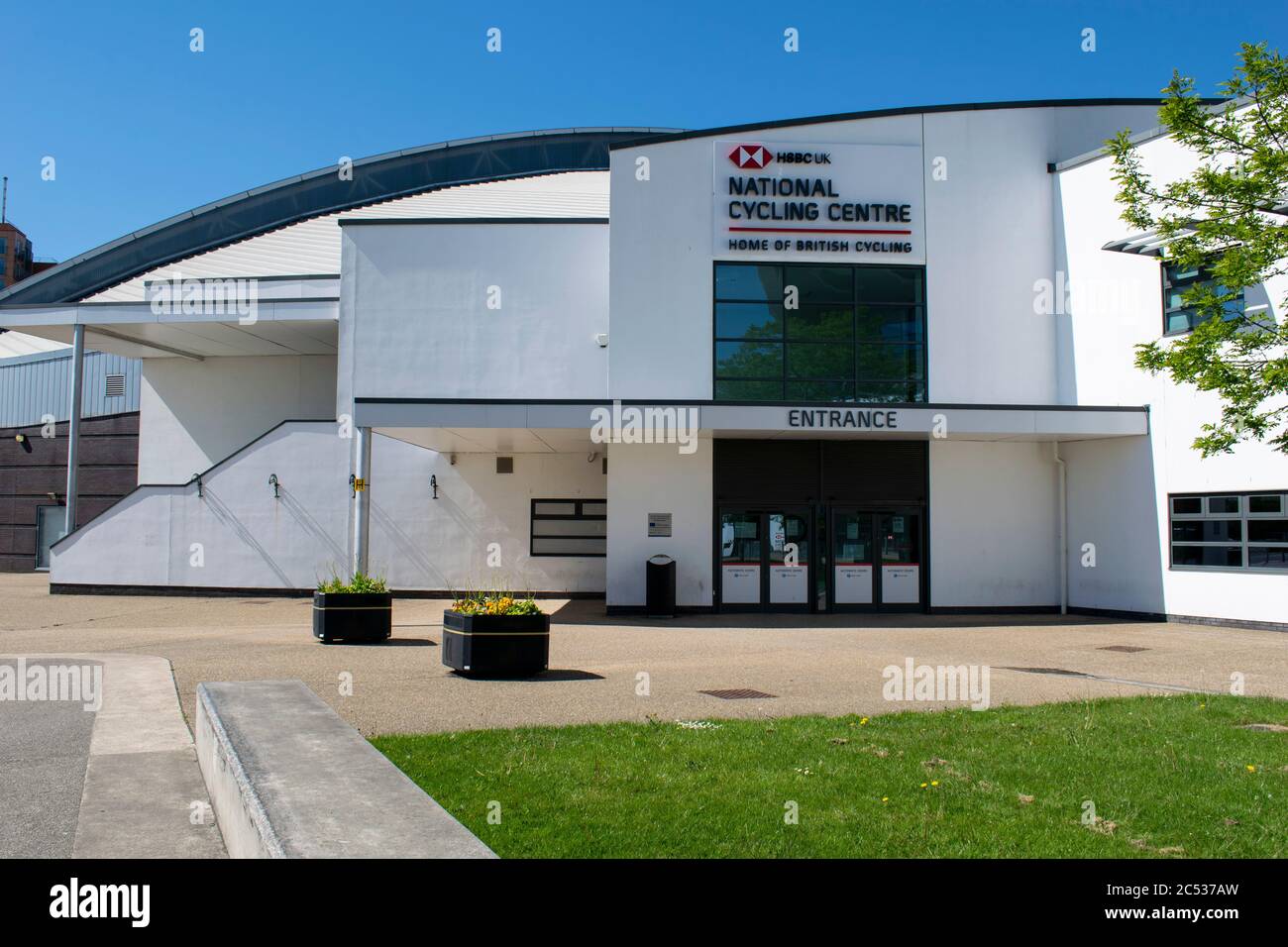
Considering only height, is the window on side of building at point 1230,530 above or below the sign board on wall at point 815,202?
below

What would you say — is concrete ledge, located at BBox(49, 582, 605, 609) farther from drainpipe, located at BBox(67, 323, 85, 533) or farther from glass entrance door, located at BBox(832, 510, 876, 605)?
glass entrance door, located at BBox(832, 510, 876, 605)

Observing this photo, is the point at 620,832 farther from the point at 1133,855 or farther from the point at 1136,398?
the point at 1136,398

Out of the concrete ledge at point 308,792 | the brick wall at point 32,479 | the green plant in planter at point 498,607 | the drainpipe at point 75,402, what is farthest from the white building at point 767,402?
the concrete ledge at point 308,792

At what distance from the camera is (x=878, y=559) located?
21938 mm

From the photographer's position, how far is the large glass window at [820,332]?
21812mm

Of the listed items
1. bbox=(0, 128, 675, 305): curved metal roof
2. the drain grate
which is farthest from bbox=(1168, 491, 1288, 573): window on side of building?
bbox=(0, 128, 675, 305): curved metal roof

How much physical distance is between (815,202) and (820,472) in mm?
5449

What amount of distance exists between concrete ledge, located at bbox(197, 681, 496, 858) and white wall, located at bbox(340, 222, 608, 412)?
683 inches

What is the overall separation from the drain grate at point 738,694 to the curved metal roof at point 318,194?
2747 centimetres

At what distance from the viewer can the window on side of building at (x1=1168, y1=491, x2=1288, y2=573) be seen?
17.9 meters

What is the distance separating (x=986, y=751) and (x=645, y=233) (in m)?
15.9
